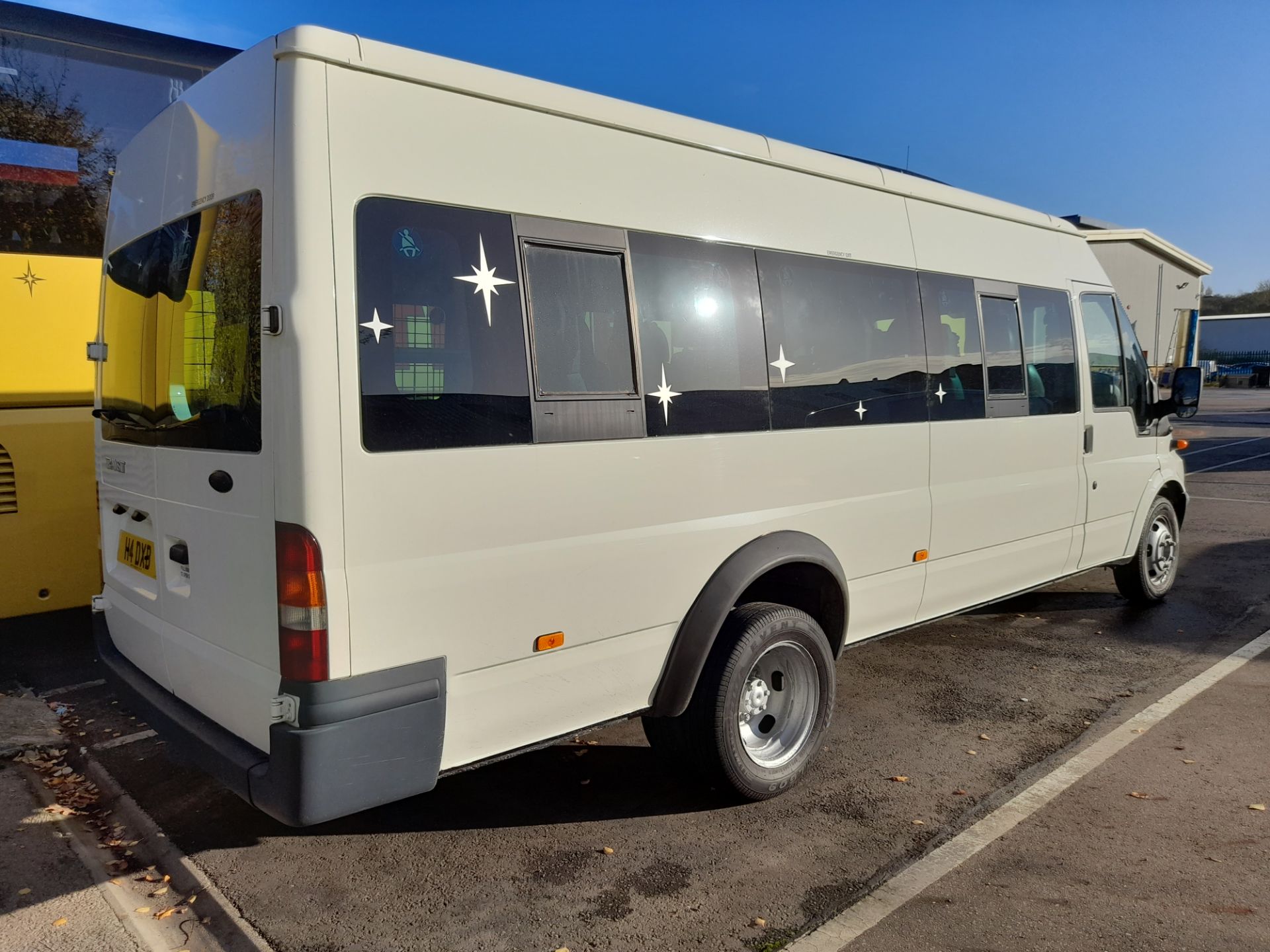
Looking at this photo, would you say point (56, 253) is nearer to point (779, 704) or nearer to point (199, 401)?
point (199, 401)

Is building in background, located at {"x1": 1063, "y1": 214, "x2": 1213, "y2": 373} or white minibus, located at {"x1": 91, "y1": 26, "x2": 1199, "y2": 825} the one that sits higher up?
building in background, located at {"x1": 1063, "y1": 214, "x2": 1213, "y2": 373}

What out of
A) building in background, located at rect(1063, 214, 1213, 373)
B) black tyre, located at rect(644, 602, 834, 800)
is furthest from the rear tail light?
building in background, located at rect(1063, 214, 1213, 373)

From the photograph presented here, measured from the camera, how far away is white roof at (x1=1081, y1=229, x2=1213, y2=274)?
18891 millimetres

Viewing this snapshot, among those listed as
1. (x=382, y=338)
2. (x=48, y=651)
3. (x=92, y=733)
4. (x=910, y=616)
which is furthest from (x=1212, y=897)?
(x=48, y=651)

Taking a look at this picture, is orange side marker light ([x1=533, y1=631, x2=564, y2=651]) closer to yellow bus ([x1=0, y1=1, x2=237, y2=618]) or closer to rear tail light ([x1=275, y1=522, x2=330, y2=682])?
rear tail light ([x1=275, y1=522, x2=330, y2=682])

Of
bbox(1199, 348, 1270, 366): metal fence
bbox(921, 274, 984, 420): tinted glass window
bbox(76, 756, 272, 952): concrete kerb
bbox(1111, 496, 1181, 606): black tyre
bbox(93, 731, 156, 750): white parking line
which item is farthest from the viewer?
bbox(1199, 348, 1270, 366): metal fence

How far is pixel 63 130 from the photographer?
6.89 m

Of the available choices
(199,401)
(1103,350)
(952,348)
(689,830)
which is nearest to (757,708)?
(689,830)

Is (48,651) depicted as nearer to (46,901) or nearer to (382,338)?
(46,901)

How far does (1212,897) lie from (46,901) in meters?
3.93

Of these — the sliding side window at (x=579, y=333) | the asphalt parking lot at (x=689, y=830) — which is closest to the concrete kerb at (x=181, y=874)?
the asphalt parking lot at (x=689, y=830)

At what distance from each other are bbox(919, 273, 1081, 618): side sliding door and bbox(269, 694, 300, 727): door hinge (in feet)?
10.6

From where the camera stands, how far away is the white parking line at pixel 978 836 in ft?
9.80

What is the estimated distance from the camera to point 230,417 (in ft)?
9.66
